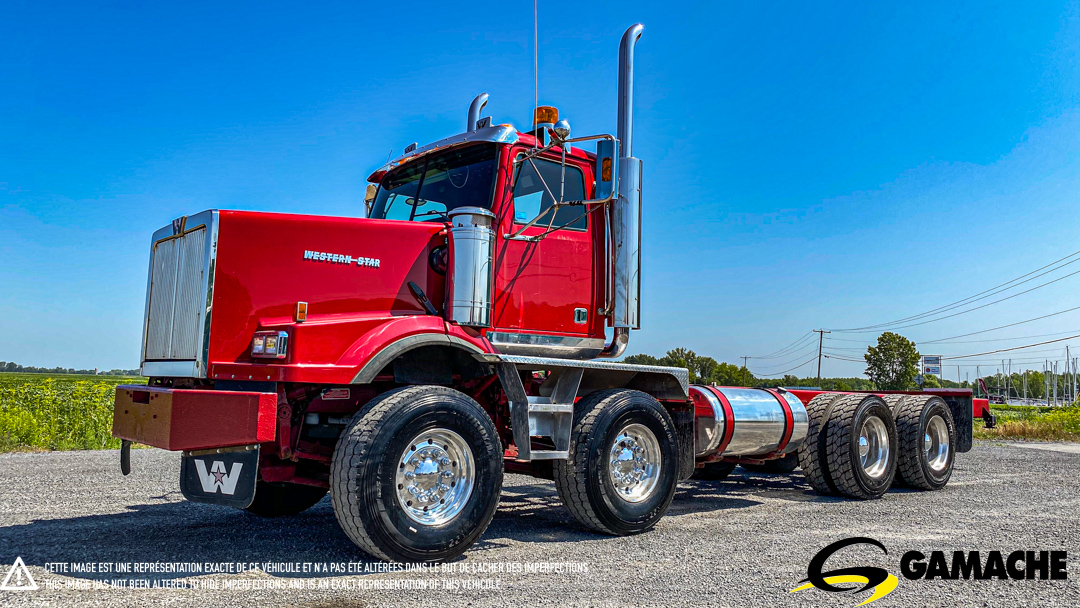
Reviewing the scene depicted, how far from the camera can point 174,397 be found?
16.0ft

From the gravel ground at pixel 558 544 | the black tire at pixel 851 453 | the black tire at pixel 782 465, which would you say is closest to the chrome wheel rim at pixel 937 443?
the gravel ground at pixel 558 544

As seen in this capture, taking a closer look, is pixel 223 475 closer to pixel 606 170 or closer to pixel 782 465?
pixel 606 170

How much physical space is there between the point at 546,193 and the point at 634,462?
239 cm

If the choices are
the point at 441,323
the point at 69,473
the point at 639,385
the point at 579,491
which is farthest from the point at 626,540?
the point at 69,473

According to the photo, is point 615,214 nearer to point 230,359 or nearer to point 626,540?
point 626,540

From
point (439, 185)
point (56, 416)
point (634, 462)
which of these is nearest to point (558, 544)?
point (634, 462)

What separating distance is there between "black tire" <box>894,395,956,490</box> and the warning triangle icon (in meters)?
8.95

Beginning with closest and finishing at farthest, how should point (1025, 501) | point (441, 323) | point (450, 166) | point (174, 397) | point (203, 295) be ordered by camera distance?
point (174, 397) < point (203, 295) < point (441, 323) < point (450, 166) < point (1025, 501)

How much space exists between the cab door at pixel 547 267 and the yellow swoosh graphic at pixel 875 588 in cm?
273

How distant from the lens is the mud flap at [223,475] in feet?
16.2

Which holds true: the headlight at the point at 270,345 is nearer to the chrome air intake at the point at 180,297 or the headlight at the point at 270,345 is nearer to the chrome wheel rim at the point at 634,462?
the chrome air intake at the point at 180,297

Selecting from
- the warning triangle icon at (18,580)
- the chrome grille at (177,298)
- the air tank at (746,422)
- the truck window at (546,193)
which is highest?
the truck window at (546,193)

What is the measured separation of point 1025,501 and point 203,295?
8.56 meters

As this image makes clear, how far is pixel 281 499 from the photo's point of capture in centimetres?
707
